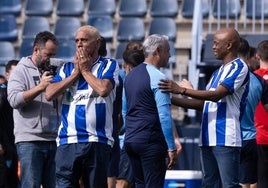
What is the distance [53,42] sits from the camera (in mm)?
8133

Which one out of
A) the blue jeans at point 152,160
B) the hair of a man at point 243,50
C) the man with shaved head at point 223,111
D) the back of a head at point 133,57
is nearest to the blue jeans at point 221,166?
the man with shaved head at point 223,111

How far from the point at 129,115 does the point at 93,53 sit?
76 cm

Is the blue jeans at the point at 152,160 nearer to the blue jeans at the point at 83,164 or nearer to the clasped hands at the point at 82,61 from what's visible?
the blue jeans at the point at 83,164

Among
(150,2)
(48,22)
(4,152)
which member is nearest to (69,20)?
(48,22)

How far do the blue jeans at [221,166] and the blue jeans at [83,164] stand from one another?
38.3 inches

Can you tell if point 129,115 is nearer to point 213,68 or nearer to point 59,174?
point 59,174

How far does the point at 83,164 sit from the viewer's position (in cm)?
702

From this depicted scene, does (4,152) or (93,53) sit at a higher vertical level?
(93,53)

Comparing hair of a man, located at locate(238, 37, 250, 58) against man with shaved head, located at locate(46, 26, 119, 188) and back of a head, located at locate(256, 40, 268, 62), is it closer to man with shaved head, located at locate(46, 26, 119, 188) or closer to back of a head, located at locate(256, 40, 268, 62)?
back of a head, located at locate(256, 40, 268, 62)

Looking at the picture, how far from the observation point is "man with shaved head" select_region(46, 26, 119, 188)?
6984 millimetres

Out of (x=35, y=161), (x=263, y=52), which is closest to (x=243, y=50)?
(x=263, y=52)

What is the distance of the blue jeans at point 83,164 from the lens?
22.9ft

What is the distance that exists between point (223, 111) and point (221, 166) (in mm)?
463

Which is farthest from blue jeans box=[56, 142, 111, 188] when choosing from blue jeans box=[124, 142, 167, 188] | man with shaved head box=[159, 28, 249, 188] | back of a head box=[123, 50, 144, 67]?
back of a head box=[123, 50, 144, 67]
